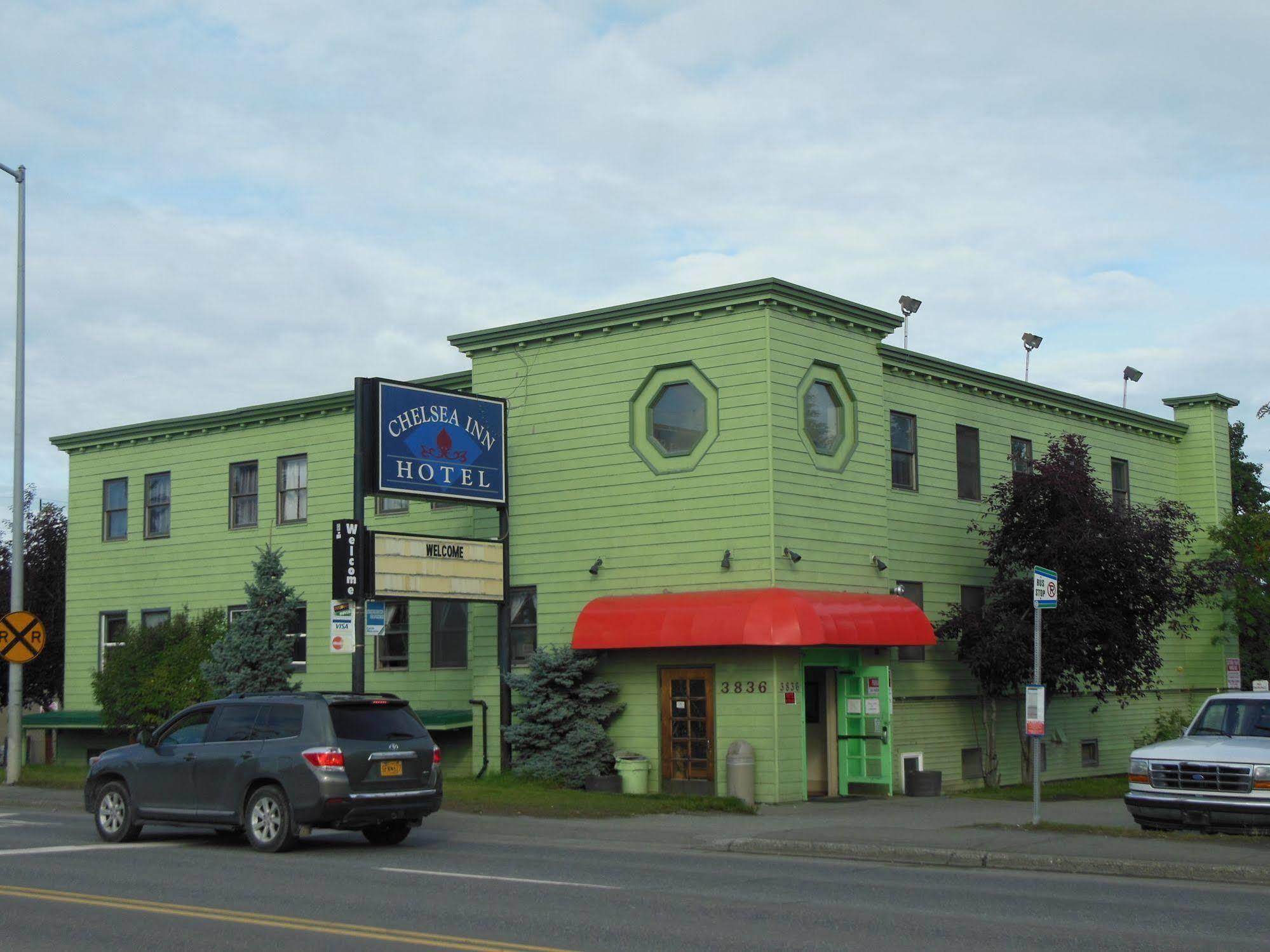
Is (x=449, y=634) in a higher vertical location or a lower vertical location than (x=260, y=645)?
higher

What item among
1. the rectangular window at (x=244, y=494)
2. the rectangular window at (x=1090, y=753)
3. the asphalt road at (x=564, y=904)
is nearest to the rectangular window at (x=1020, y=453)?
the rectangular window at (x=1090, y=753)

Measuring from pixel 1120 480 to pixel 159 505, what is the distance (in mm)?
21540

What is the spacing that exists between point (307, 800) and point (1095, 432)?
2181 cm

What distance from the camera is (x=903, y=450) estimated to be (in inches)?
1086

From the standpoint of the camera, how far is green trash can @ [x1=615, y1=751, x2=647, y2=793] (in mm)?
23958

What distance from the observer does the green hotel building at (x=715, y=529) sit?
23.6 m

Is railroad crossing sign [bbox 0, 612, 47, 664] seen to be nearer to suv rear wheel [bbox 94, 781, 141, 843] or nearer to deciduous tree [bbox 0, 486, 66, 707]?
suv rear wheel [bbox 94, 781, 141, 843]

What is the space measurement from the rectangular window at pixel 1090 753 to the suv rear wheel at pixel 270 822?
19.7 m

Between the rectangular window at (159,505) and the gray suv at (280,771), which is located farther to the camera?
the rectangular window at (159,505)

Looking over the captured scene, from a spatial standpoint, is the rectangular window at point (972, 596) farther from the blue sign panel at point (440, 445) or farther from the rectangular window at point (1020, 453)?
the blue sign panel at point (440, 445)

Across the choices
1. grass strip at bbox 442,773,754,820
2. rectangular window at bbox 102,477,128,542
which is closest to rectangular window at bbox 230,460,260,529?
rectangular window at bbox 102,477,128,542

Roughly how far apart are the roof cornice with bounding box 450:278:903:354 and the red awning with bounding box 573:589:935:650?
4.62 meters

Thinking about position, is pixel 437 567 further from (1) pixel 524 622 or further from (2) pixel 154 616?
(2) pixel 154 616

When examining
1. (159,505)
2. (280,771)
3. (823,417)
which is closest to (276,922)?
(280,771)
